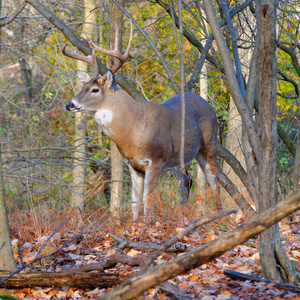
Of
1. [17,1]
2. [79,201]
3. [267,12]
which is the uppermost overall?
[17,1]

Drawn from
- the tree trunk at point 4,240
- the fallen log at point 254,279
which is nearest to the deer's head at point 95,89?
the tree trunk at point 4,240

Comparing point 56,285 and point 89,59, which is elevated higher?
point 89,59

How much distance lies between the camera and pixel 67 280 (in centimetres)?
363

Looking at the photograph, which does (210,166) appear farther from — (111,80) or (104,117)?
(111,80)

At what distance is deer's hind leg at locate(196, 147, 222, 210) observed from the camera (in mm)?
7812

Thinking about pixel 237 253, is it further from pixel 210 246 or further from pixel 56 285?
pixel 210 246

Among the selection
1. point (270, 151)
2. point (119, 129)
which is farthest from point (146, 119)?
point (270, 151)

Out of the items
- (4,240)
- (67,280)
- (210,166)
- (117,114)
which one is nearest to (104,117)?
(117,114)

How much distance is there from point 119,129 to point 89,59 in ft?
3.88

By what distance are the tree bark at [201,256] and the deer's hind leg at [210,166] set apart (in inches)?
203

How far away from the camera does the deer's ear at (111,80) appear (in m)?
6.71

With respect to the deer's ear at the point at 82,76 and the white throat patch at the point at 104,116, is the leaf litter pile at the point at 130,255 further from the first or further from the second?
the deer's ear at the point at 82,76

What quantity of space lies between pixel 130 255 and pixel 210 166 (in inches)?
150

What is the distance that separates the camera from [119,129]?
672 cm
